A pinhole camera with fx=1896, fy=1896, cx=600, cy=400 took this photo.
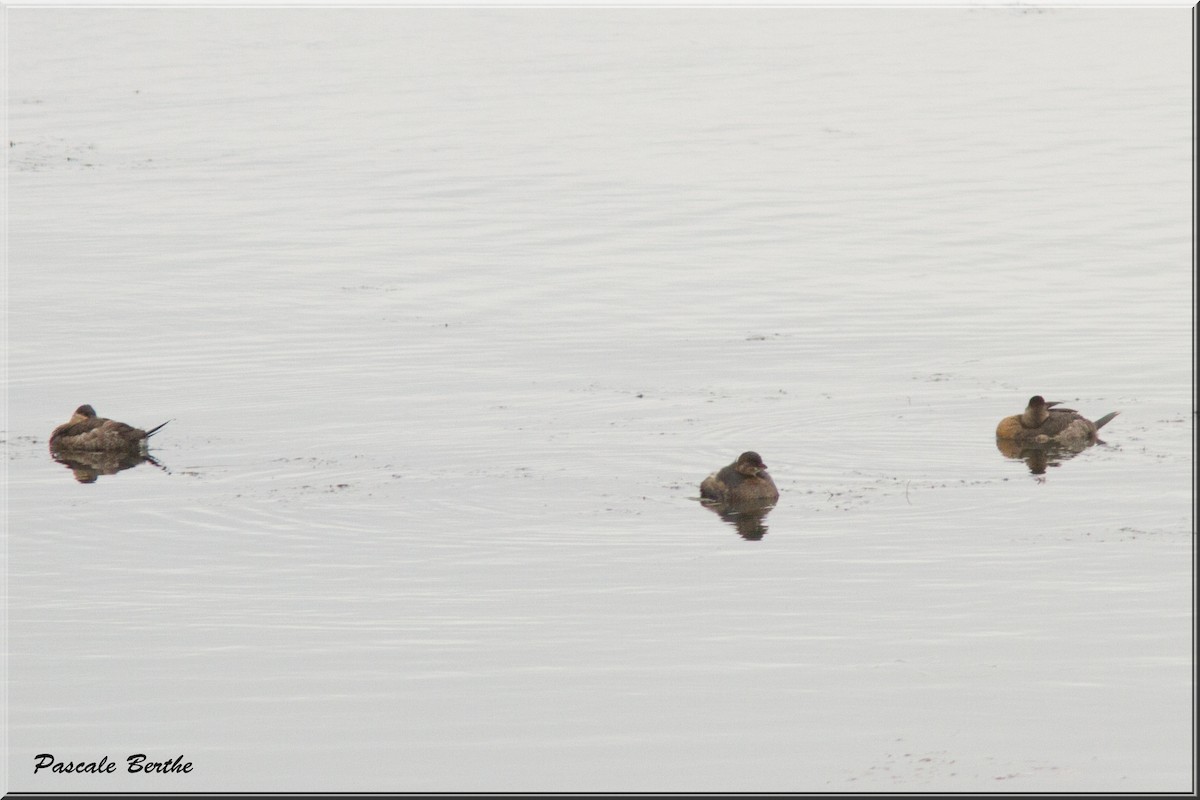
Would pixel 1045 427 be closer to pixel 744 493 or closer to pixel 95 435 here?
pixel 744 493

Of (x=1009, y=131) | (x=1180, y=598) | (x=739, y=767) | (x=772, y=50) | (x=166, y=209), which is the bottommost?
(x=739, y=767)

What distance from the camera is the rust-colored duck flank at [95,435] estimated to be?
18188 millimetres

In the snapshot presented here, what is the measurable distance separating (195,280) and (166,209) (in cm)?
708

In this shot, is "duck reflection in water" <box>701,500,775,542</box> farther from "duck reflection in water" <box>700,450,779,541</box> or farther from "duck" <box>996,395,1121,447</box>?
"duck" <box>996,395,1121,447</box>

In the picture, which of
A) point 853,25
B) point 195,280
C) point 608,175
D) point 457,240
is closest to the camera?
point 195,280

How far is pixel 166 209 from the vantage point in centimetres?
3359

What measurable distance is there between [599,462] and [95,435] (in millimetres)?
4971

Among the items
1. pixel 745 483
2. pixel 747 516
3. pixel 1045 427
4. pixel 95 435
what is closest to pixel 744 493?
pixel 745 483

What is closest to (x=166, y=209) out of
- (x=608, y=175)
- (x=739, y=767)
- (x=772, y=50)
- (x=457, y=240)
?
(x=457, y=240)

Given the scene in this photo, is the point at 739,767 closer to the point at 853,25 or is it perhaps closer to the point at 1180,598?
the point at 1180,598

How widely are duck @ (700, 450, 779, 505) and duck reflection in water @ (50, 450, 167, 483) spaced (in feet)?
17.8

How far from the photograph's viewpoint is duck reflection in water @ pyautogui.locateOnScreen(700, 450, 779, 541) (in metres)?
15.6

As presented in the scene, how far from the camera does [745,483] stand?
15.7 m

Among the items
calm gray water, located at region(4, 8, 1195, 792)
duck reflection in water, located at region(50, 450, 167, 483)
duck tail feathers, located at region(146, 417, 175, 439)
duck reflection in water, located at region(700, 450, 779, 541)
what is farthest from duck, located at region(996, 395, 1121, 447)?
duck tail feathers, located at region(146, 417, 175, 439)
